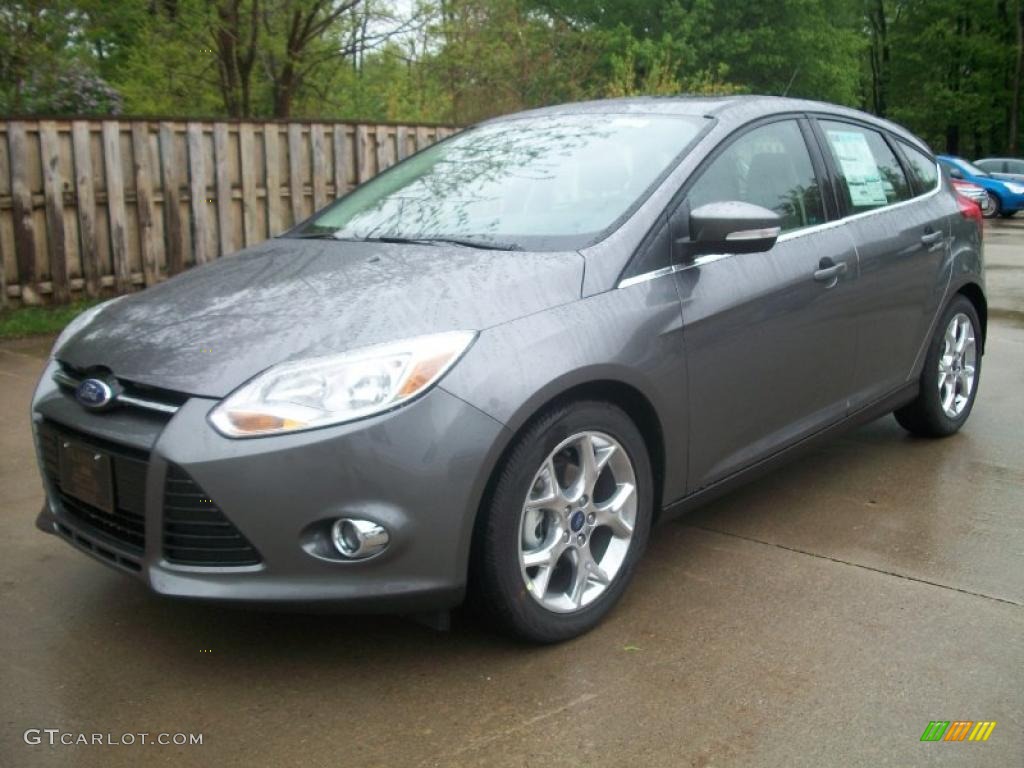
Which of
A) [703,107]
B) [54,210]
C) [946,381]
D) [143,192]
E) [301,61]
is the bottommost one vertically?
[946,381]

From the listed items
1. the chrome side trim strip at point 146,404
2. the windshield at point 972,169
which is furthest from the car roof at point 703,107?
the windshield at point 972,169

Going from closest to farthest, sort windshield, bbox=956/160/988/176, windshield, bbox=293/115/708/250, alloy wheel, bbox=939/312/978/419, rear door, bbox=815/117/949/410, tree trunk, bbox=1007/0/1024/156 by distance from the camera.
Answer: windshield, bbox=293/115/708/250, rear door, bbox=815/117/949/410, alloy wheel, bbox=939/312/978/419, windshield, bbox=956/160/988/176, tree trunk, bbox=1007/0/1024/156

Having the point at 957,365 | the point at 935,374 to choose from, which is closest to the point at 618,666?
the point at 935,374

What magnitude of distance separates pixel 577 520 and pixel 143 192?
6.43 metres

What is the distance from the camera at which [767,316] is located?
149 inches

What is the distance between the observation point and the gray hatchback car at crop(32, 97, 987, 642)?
107 inches

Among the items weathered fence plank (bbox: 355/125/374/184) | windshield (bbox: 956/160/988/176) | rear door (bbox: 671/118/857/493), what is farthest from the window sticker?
windshield (bbox: 956/160/988/176)

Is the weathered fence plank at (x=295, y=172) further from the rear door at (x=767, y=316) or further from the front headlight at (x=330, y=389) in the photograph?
the front headlight at (x=330, y=389)

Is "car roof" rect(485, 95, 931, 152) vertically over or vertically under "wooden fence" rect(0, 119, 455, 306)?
over

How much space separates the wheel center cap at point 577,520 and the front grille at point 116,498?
3.96ft

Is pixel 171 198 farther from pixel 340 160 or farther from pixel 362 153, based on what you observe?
pixel 362 153

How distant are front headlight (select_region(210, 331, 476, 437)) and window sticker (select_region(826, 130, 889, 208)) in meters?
2.41

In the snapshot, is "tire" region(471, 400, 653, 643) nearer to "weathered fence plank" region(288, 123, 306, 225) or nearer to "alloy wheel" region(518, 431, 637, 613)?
"alloy wheel" region(518, 431, 637, 613)

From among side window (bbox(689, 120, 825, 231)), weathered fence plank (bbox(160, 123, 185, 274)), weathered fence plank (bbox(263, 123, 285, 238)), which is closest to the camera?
side window (bbox(689, 120, 825, 231))
